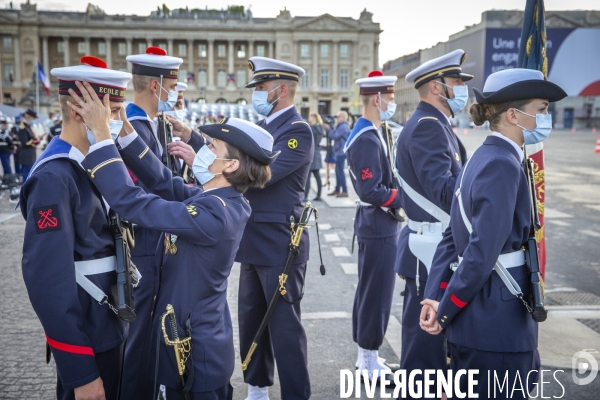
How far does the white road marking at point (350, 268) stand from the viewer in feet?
26.5

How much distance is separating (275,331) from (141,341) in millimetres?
920

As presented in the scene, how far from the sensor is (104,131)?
2.57m

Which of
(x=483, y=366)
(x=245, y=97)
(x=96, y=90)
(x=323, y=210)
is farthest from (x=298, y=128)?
(x=245, y=97)

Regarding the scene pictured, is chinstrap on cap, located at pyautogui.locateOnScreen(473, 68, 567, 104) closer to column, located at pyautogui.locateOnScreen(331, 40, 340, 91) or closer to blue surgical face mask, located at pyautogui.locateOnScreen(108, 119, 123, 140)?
blue surgical face mask, located at pyautogui.locateOnScreen(108, 119, 123, 140)

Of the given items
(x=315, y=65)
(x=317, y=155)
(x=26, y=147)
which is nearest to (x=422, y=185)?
(x=317, y=155)

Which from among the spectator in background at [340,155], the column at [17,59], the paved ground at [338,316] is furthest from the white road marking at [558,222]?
the column at [17,59]

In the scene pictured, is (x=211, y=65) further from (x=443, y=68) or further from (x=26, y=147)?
(x=443, y=68)

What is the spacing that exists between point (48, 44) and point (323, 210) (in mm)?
103445

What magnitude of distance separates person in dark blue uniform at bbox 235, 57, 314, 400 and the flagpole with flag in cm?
182

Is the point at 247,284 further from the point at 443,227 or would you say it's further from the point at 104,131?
the point at 104,131

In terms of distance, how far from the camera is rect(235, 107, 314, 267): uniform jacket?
407cm

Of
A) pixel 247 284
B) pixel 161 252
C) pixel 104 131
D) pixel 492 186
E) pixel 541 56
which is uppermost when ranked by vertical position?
pixel 541 56

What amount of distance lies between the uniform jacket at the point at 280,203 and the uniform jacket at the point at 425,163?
69 cm

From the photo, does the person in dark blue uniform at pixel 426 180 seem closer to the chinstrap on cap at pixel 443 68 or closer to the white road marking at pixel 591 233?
the chinstrap on cap at pixel 443 68
